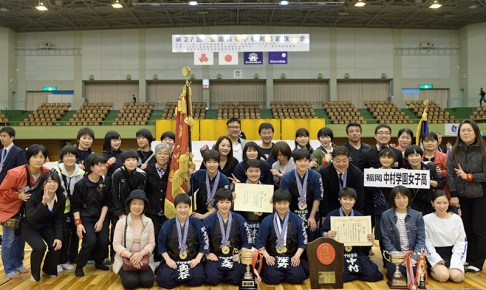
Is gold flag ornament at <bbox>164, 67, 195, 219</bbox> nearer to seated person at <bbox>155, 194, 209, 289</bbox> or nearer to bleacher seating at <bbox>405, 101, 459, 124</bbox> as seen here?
seated person at <bbox>155, 194, 209, 289</bbox>

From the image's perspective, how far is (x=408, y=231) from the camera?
459cm

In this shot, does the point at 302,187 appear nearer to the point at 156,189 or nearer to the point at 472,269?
the point at 156,189

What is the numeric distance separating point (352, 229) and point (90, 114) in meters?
18.9

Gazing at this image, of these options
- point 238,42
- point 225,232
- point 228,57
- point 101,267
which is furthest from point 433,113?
point 101,267

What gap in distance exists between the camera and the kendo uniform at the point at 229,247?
4520mm

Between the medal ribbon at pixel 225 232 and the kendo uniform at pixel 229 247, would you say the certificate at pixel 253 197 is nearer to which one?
the kendo uniform at pixel 229 247

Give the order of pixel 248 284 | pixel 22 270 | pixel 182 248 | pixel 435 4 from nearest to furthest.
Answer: pixel 248 284 < pixel 182 248 < pixel 22 270 < pixel 435 4

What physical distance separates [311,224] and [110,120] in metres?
17.9

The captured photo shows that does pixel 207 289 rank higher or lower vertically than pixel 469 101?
lower

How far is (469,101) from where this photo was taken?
22.1 m

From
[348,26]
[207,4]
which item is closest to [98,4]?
[207,4]

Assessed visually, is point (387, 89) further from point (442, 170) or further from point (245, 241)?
point (245, 241)

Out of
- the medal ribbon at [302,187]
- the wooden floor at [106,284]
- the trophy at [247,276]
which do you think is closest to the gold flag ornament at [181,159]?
the wooden floor at [106,284]

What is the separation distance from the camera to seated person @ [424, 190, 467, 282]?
4680mm
